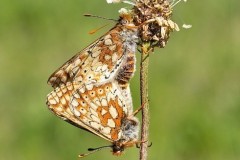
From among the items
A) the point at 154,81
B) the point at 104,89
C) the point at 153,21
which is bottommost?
the point at 154,81

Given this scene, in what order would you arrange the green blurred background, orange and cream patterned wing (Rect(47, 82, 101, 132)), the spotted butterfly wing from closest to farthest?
the spotted butterfly wing → orange and cream patterned wing (Rect(47, 82, 101, 132)) → the green blurred background

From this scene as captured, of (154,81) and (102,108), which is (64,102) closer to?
(102,108)

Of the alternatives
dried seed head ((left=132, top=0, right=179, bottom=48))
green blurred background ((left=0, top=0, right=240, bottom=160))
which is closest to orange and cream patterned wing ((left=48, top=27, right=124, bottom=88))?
dried seed head ((left=132, top=0, right=179, bottom=48))

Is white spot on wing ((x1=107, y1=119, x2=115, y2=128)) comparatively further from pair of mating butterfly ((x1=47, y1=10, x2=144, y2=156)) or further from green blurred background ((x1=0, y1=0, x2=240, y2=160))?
green blurred background ((x1=0, y1=0, x2=240, y2=160))

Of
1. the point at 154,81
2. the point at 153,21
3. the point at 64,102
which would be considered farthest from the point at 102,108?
the point at 154,81

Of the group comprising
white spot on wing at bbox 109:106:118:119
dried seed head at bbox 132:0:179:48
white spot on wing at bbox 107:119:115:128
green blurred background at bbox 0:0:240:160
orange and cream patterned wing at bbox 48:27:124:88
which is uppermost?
dried seed head at bbox 132:0:179:48
